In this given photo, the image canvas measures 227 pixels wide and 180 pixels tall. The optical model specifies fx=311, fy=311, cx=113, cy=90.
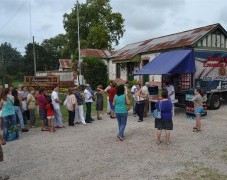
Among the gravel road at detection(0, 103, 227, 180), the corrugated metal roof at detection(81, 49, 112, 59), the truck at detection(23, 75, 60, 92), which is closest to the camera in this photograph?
the gravel road at detection(0, 103, 227, 180)

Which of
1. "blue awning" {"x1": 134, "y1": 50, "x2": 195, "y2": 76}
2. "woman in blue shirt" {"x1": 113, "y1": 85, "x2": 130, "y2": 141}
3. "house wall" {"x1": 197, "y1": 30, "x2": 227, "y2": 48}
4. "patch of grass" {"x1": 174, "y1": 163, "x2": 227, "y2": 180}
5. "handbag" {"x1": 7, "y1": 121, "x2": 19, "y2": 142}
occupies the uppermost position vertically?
"house wall" {"x1": 197, "y1": 30, "x2": 227, "y2": 48}

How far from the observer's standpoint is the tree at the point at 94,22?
47906 mm

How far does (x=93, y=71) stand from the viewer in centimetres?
3084

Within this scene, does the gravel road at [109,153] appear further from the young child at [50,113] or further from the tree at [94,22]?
the tree at [94,22]

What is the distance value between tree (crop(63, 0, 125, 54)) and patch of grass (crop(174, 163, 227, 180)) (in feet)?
133

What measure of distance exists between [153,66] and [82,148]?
25.1 feet

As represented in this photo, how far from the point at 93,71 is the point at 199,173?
24.9 meters

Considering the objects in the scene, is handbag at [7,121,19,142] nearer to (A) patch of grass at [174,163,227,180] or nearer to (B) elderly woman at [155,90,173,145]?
(B) elderly woman at [155,90,173,145]

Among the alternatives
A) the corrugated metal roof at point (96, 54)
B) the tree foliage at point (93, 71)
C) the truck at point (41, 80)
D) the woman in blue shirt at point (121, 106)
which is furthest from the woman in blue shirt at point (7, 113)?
the corrugated metal roof at point (96, 54)

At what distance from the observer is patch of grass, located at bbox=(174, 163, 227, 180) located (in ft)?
20.4

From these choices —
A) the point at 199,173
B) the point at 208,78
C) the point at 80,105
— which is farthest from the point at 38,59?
the point at 199,173

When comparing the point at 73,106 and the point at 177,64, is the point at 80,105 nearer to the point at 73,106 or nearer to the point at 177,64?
the point at 73,106

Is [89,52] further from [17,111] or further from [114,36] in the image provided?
[17,111]

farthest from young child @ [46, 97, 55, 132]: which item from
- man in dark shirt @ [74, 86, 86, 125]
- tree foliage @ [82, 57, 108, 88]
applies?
tree foliage @ [82, 57, 108, 88]
